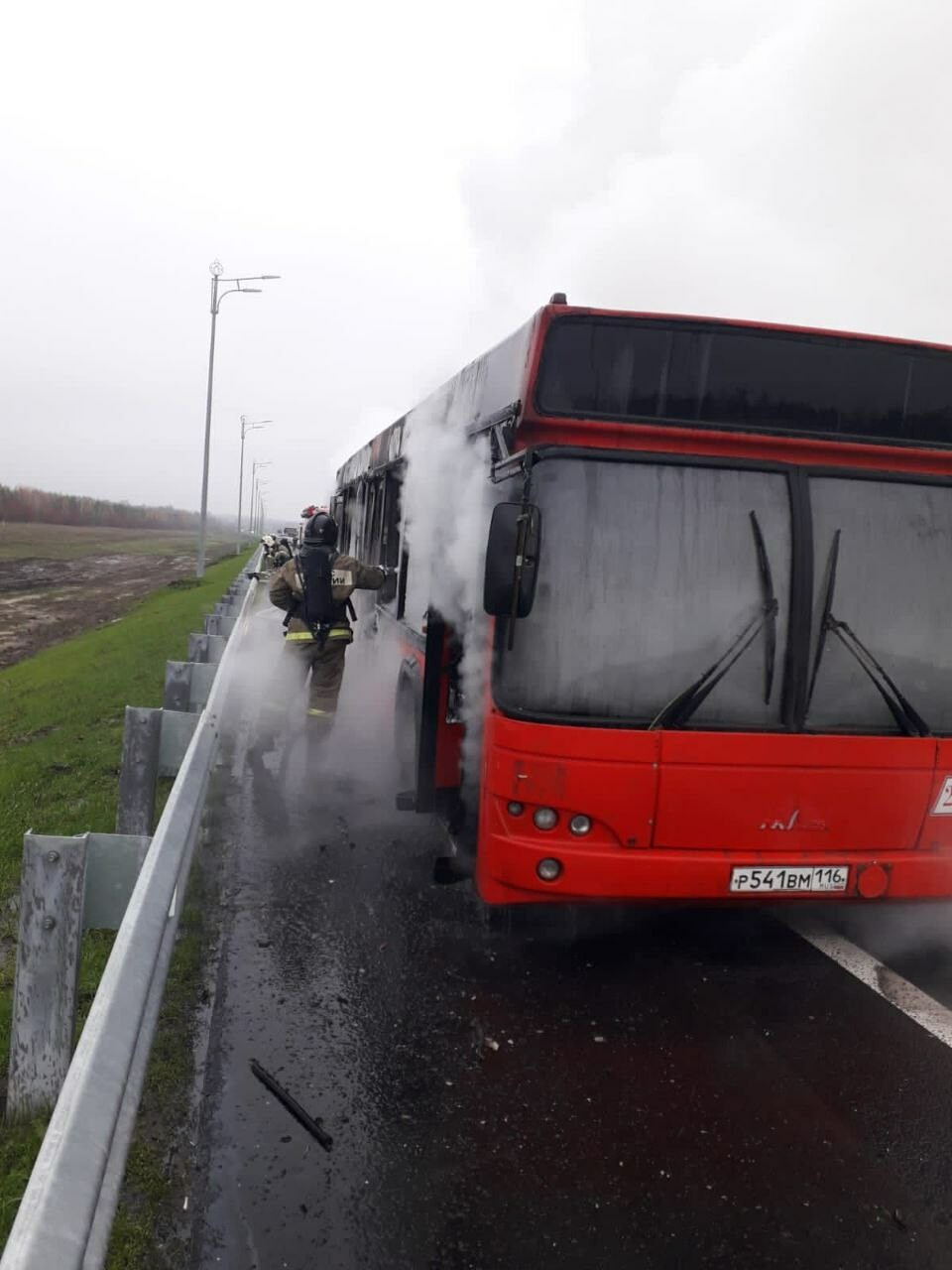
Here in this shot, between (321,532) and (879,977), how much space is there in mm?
5116

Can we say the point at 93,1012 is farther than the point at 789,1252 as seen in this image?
No

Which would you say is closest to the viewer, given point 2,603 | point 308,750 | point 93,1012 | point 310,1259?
point 93,1012

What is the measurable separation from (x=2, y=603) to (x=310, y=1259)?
29.0 metres

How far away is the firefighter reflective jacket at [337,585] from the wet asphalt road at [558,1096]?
3.09 m

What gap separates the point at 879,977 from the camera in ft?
14.5

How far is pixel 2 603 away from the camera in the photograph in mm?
28141

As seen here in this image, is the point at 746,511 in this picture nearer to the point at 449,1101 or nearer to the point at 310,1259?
the point at 449,1101

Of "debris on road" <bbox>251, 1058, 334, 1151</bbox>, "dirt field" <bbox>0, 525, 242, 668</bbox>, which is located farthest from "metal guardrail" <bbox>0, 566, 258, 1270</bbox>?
"dirt field" <bbox>0, 525, 242, 668</bbox>

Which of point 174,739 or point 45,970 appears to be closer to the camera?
point 45,970

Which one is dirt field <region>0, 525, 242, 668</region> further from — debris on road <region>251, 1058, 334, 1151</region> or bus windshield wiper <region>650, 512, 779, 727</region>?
bus windshield wiper <region>650, 512, 779, 727</region>

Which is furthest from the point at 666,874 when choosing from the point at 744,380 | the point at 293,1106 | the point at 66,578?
the point at 66,578

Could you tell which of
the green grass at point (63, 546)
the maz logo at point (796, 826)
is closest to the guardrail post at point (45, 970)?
the maz logo at point (796, 826)

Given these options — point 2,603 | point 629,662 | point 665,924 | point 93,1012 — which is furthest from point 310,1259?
point 2,603

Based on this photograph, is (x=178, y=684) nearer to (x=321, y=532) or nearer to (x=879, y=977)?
(x=321, y=532)
